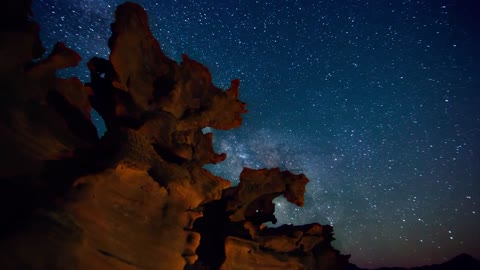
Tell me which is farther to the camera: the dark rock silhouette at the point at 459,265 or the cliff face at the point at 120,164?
the dark rock silhouette at the point at 459,265

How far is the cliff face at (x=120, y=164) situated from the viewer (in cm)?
436

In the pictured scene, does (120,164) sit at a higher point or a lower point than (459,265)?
lower

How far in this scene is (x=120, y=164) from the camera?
16.8 feet

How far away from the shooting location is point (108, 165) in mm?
5027

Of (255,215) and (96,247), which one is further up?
(255,215)

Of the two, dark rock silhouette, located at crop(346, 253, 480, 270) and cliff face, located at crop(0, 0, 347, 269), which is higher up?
dark rock silhouette, located at crop(346, 253, 480, 270)

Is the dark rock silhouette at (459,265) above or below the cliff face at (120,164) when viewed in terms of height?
above

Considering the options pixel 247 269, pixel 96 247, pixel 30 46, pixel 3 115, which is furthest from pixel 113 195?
pixel 247 269

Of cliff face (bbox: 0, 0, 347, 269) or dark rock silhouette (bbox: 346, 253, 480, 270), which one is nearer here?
cliff face (bbox: 0, 0, 347, 269)

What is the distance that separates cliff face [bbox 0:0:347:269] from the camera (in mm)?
4359

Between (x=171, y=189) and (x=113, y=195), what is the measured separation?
1227 mm

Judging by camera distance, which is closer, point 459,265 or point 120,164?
point 120,164

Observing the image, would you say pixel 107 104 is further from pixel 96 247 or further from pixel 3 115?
pixel 96 247

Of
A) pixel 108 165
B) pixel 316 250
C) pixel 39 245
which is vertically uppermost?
pixel 108 165
